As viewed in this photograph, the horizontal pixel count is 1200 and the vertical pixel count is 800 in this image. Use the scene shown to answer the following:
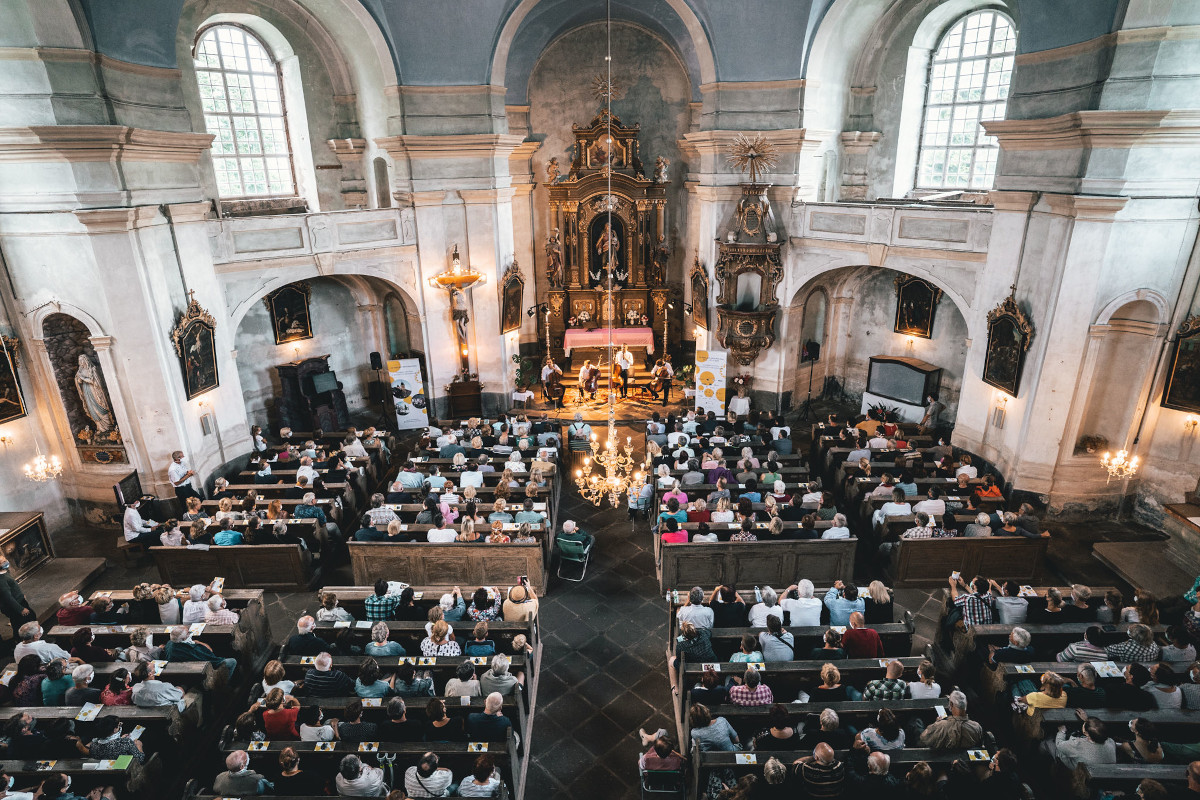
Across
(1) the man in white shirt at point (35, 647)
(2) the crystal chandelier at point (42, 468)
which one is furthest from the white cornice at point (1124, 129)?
(2) the crystal chandelier at point (42, 468)

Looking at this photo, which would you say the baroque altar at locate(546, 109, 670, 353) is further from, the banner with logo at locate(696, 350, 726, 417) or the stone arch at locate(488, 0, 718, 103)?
the banner with logo at locate(696, 350, 726, 417)

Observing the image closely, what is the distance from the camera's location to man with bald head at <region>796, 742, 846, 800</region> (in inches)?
229

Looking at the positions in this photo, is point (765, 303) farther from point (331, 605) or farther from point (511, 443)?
point (331, 605)

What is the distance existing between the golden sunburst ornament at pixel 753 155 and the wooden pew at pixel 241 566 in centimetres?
1164

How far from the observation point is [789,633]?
780cm

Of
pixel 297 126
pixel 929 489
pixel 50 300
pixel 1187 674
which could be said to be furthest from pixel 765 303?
pixel 50 300

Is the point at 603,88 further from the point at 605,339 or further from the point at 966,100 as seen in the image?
the point at 966,100

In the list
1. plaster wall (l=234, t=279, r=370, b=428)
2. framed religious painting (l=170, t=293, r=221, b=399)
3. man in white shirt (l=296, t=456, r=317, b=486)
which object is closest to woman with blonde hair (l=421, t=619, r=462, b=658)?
man in white shirt (l=296, t=456, r=317, b=486)

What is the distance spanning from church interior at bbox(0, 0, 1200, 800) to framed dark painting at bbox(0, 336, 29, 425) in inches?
1.9

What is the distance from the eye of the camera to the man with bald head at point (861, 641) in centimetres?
770

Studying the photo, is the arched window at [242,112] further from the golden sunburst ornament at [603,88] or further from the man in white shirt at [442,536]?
the man in white shirt at [442,536]

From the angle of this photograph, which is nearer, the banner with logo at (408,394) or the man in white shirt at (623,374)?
the banner with logo at (408,394)

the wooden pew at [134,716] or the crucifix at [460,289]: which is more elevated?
the crucifix at [460,289]

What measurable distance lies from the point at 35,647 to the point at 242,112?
12.1 metres
